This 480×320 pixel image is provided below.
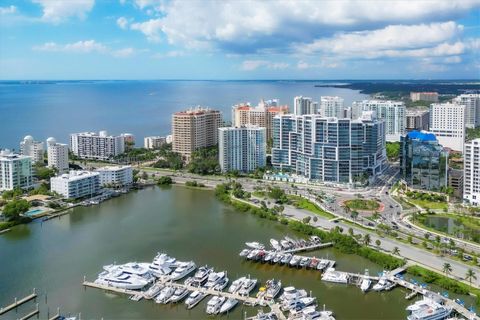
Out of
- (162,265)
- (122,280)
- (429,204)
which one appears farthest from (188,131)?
(122,280)

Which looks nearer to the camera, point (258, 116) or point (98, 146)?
point (98, 146)

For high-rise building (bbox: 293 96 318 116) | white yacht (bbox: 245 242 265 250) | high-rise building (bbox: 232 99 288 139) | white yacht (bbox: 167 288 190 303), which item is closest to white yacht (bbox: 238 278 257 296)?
white yacht (bbox: 167 288 190 303)

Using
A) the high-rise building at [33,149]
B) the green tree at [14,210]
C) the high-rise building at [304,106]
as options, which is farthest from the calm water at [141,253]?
the high-rise building at [304,106]

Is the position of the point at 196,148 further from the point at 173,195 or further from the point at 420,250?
the point at 420,250

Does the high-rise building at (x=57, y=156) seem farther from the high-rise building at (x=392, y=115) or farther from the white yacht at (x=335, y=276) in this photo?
the high-rise building at (x=392, y=115)

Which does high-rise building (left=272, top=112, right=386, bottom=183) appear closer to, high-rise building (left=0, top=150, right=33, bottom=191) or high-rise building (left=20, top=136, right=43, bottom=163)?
high-rise building (left=0, top=150, right=33, bottom=191)

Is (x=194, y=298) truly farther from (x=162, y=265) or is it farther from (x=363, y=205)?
(x=363, y=205)
